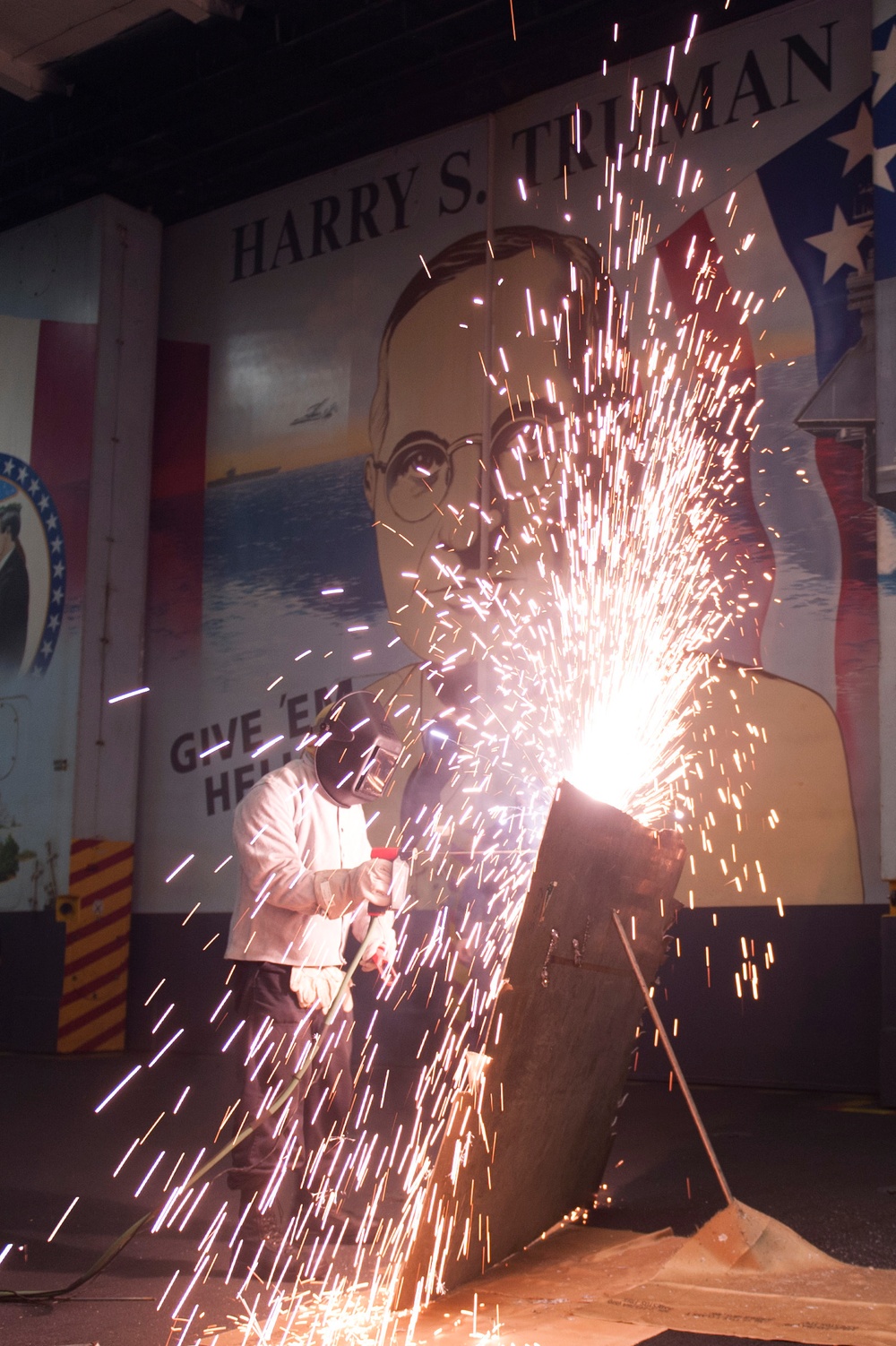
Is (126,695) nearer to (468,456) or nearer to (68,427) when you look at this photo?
(68,427)

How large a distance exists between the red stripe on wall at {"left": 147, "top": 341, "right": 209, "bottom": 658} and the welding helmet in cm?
552

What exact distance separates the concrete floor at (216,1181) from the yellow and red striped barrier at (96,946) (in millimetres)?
1350

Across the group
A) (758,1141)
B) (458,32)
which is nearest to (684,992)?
(758,1141)

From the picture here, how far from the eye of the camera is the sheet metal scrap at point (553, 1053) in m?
3.29

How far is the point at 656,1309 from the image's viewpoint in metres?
3.14

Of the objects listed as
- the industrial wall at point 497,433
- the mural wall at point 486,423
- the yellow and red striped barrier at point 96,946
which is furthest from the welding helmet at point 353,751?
the yellow and red striped barrier at point 96,946

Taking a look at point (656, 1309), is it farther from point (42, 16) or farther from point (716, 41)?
point (42, 16)

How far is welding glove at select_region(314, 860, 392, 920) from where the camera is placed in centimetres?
349

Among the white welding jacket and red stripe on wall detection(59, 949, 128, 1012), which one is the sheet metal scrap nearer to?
the white welding jacket

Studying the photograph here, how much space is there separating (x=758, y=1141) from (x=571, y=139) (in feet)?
18.6

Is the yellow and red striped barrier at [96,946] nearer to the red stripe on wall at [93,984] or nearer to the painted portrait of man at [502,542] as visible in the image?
the red stripe on wall at [93,984]

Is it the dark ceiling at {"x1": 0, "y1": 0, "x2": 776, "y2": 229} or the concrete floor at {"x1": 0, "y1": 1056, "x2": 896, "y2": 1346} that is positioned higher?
the dark ceiling at {"x1": 0, "y1": 0, "x2": 776, "y2": 229}

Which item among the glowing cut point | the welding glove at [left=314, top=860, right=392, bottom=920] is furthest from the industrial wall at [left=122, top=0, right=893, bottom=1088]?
the welding glove at [left=314, top=860, right=392, bottom=920]

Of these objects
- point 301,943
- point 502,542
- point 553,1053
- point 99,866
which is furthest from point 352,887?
point 99,866
